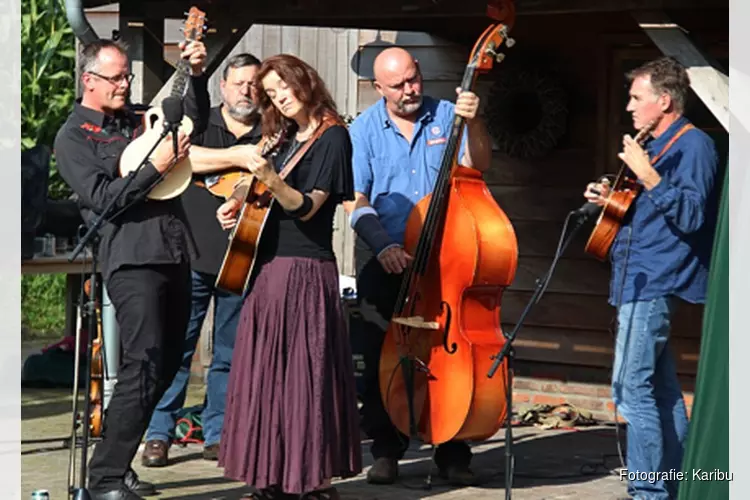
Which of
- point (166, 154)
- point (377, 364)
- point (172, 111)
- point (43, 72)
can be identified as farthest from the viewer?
point (43, 72)

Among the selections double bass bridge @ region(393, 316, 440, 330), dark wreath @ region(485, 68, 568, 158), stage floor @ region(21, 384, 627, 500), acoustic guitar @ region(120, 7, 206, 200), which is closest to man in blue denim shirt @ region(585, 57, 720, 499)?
stage floor @ region(21, 384, 627, 500)

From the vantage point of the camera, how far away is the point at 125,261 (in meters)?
5.70

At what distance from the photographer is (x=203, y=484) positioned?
21.5 ft

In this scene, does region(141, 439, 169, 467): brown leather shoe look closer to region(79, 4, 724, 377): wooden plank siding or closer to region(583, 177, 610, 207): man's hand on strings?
region(583, 177, 610, 207): man's hand on strings

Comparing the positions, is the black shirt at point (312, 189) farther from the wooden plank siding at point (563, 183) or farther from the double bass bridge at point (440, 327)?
the wooden plank siding at point (563, 183)

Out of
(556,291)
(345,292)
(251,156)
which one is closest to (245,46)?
(345,292)

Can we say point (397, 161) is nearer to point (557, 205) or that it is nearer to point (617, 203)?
point (617, 203)

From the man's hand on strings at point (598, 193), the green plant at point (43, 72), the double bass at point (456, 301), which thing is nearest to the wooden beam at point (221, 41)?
the double bass at point (456, 301)

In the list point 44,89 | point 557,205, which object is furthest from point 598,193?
point 44,89

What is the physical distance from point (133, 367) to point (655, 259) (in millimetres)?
2172

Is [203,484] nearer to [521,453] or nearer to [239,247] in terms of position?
[239,247]

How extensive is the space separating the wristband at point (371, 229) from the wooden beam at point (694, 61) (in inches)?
58.2

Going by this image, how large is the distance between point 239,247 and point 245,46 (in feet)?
14.2

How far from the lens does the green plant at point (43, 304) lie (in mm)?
13773
